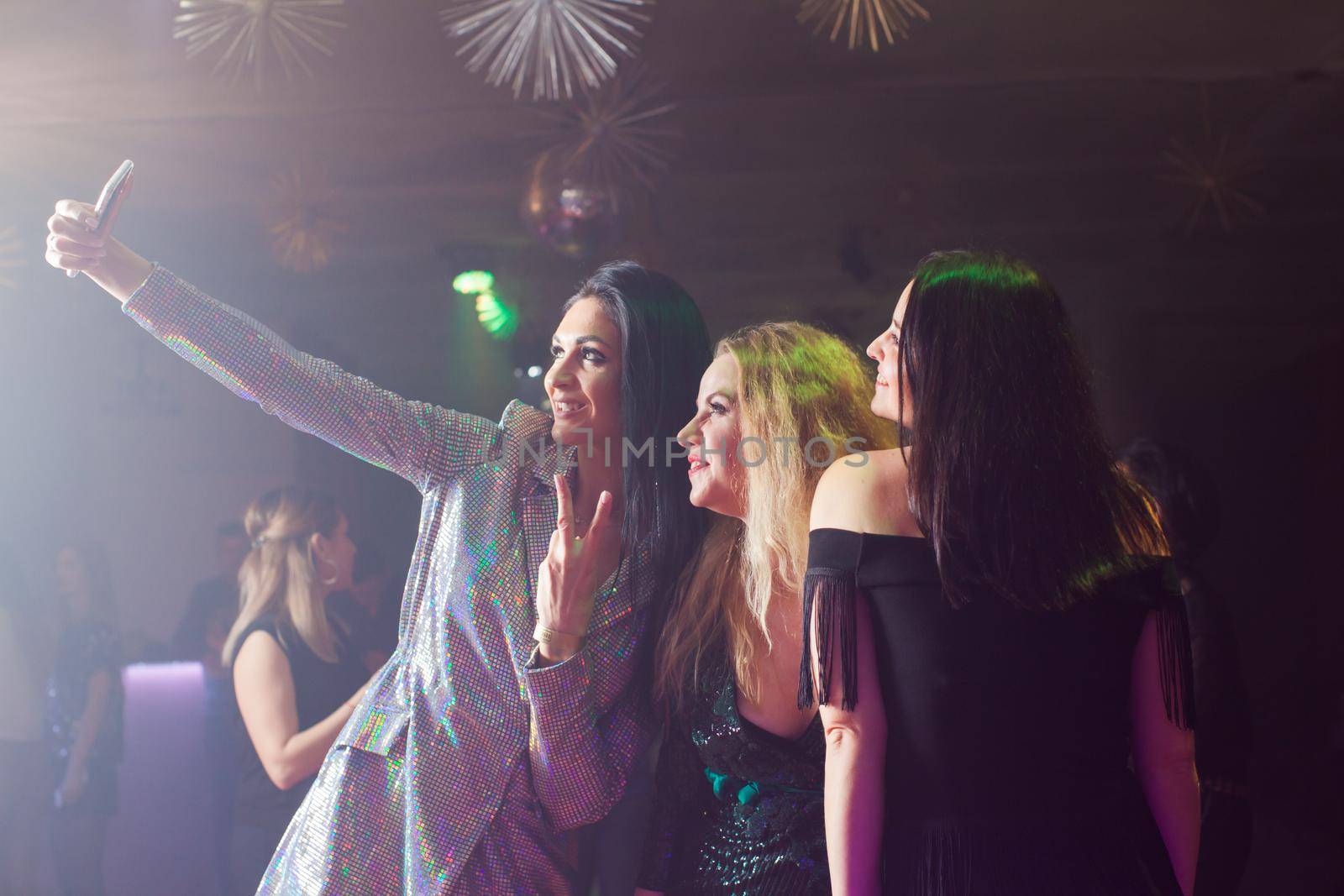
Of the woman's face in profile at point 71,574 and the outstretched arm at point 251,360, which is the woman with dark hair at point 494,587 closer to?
the outstretched arm at point 251,360

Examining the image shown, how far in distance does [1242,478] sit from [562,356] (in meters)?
1.59

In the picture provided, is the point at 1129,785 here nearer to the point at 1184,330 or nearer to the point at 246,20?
the point at 1184,330

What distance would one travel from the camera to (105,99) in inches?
99.7

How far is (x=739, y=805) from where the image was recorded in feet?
5.55

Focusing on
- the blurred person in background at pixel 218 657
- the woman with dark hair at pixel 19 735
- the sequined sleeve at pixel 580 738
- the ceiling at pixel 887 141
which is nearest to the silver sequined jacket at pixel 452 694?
the sequined sleeve at pixel 580 738

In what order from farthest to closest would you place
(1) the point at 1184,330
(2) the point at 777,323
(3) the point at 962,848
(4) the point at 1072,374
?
1. (1) the point at 1184,330
2. (2) the point at 777,323
3. (4) the point at 1072,374
4. (3) the point at 962,848

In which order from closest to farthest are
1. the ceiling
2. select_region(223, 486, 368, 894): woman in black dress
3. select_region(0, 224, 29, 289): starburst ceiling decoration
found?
select_region(223, 486, 368, 894): woman in black dress
the ceiling
select_region(0, 224, 29, 289): starburst ceiling decoration

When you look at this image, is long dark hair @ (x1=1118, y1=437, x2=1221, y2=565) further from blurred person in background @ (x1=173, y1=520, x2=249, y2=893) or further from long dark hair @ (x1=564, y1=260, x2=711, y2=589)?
blurred person in background @ (x1=173, y1=520, x2=249, y2=893)

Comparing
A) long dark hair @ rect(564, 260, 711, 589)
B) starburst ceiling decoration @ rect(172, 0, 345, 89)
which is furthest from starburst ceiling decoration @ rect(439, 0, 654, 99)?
long dark hair @ rect(564, 260, 711, 589)

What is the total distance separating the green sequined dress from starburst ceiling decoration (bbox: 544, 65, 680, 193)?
1233mm

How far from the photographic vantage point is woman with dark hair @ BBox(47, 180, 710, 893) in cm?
175

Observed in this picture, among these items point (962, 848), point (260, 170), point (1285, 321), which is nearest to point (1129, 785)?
point (962, 848)

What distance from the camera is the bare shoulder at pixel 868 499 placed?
135 centimetres

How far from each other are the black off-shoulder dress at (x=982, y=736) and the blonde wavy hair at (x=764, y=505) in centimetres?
40
